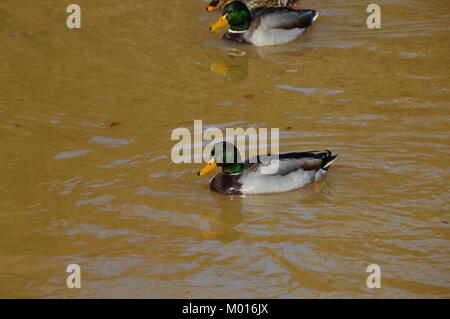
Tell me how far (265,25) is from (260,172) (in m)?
5.37

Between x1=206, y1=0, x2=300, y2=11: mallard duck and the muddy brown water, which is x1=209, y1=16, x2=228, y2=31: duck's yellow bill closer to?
the muddy brown water

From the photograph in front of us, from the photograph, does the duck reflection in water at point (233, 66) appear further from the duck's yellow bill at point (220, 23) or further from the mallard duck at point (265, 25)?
the duck's yellow bill at point (220, 23)

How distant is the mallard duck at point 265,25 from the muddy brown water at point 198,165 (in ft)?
0.65

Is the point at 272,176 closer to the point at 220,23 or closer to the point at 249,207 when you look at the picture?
the point at 249,207

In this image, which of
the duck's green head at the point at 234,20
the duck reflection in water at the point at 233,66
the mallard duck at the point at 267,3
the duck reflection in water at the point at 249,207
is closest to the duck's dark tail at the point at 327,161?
the duck reflection in water at the point at 249,207

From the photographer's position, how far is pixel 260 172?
8289 millimetres

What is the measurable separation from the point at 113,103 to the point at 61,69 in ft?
4.52

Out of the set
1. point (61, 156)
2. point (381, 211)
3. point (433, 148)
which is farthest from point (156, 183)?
point (433, 148)

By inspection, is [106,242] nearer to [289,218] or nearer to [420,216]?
[289,218]

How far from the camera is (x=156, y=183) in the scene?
8305 millimetres

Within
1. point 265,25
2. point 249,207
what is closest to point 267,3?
point 265,25

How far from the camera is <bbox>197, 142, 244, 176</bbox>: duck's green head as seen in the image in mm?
8297

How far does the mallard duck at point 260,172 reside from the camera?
27.0 feet
